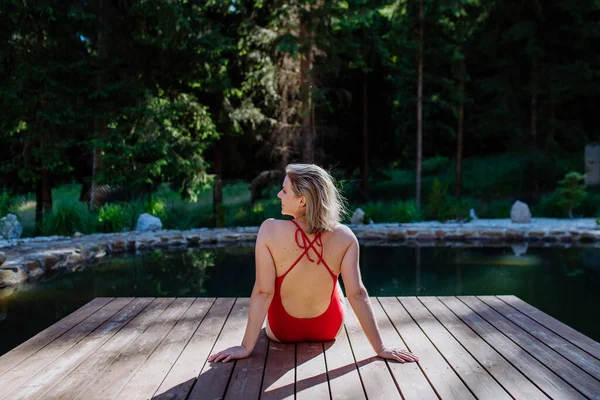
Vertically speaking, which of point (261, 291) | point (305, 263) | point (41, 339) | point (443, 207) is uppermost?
point (305, 263)

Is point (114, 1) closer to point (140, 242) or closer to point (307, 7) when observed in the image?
point (307, 7)

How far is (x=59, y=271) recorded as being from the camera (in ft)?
24.3

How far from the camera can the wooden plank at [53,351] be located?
8.57 ft

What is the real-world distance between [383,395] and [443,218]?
977cm

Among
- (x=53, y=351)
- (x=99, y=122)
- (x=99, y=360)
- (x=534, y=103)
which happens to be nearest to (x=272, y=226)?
(x=99, y=360)

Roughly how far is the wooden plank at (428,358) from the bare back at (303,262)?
61 centimetres

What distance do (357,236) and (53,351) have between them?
7417 millimetres

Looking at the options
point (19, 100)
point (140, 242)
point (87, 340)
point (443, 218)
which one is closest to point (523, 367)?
point (87, 340)

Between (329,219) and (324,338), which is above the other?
(329,219)

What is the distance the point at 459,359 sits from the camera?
9.36ft

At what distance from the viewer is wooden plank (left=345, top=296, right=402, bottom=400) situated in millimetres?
2395

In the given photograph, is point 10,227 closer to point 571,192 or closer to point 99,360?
point 99,360

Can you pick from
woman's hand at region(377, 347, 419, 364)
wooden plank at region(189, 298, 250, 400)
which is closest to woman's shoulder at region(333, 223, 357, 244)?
woman's hand at region(377, 347, 419, 364)

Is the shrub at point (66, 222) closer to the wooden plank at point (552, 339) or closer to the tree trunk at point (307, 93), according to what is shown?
the tree trunk at point (307, 93)
